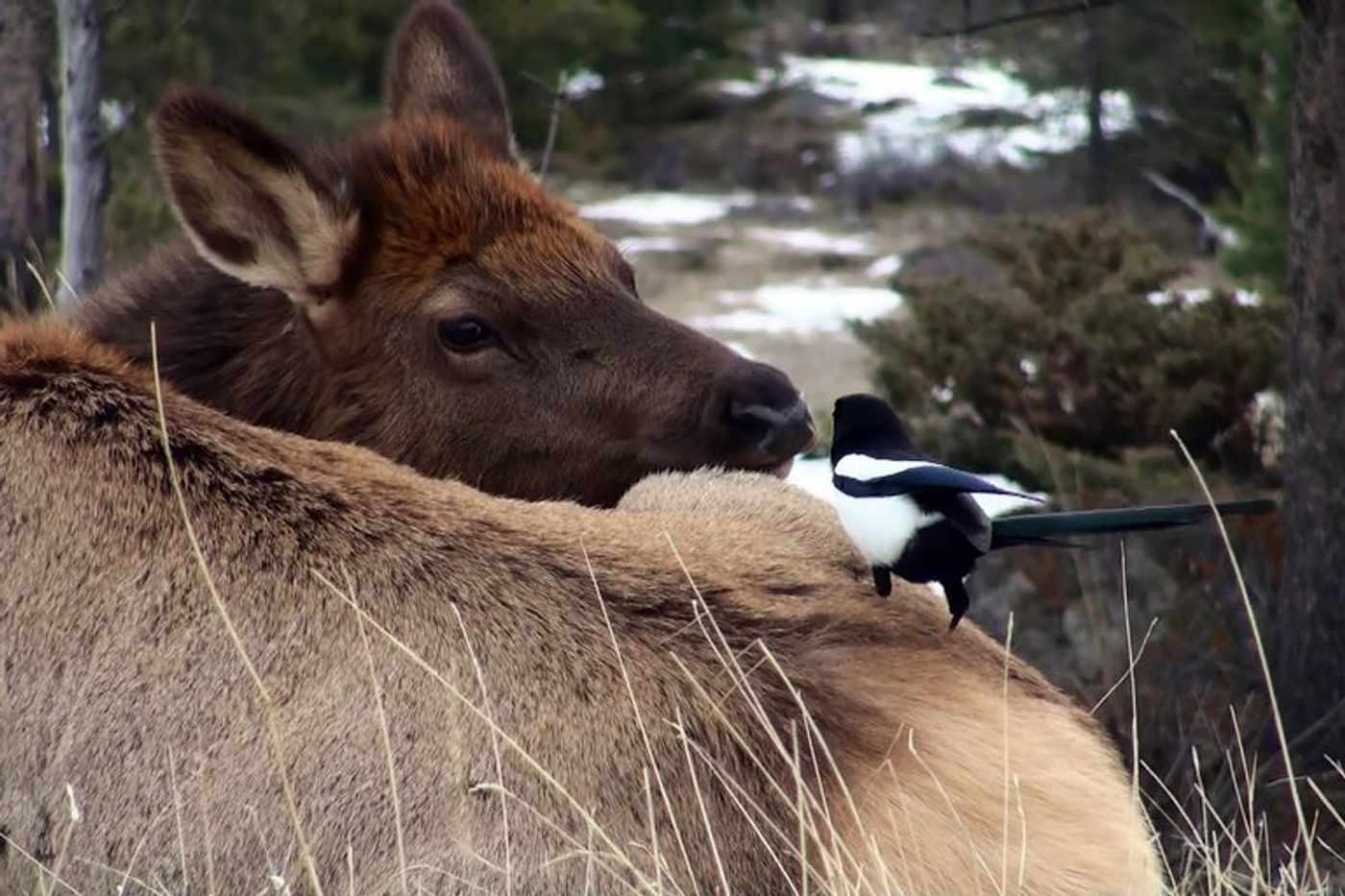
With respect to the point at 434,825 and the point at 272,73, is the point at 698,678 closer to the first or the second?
the point at 434,825

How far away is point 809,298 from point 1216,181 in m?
6.31

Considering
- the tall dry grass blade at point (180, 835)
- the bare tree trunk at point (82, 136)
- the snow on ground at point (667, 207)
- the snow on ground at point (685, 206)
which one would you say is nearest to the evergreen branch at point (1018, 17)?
the bare tree trunk at point (82, 136)

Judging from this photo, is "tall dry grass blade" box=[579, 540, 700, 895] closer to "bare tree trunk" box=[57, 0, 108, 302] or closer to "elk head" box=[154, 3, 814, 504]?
"elk head" box=[154, 3, 814, 504]

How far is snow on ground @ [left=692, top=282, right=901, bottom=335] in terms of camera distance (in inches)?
810

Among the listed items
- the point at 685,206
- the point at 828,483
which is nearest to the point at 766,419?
the point at 828,483

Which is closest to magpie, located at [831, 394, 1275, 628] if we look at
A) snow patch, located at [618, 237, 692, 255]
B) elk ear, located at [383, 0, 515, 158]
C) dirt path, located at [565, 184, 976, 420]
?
elk ear, located at [383, 0, 515, 158]

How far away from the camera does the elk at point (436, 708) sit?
11.1ft

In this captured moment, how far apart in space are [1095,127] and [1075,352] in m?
14.5

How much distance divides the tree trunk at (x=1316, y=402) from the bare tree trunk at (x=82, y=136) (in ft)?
16.8

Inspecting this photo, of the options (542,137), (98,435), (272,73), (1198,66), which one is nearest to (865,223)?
(542,137)

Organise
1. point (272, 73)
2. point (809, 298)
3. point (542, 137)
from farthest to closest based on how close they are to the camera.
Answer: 1. point (542, 137)
2. point (809, 298)
3. point (272, 73)

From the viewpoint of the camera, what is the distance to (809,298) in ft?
73.0

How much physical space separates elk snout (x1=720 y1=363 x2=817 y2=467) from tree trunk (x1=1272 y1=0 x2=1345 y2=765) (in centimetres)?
252

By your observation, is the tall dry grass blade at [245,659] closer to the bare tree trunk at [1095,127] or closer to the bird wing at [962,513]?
the bird wing at [962,513]
